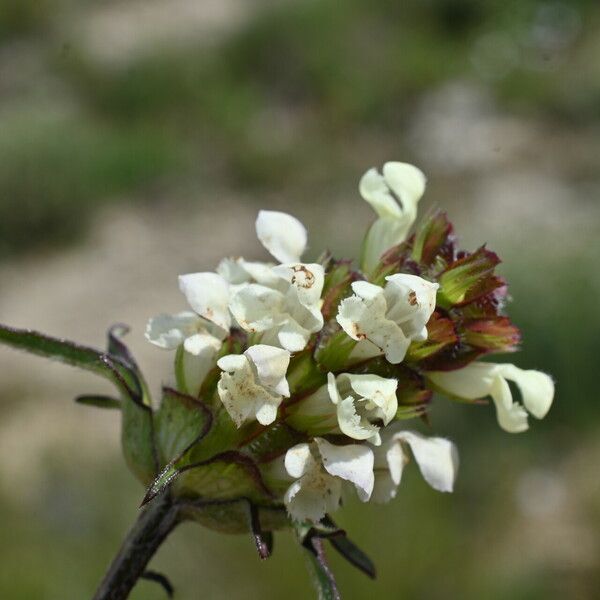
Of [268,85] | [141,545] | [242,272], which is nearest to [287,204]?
[268,85]

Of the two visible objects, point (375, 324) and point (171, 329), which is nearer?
point (375, 324)

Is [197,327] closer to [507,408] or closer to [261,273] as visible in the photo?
[261,273]

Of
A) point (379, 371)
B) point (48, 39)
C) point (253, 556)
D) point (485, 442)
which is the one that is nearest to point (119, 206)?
point (48, 39)

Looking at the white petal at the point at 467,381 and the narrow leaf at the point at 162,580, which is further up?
the white petal at the point at 467,381

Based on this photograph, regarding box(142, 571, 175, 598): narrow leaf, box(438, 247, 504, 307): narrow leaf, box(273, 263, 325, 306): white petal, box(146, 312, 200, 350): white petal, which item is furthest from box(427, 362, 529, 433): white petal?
box(142, 571, 175, 598): narrow leaf

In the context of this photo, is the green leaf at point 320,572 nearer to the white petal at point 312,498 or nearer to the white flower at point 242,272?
the white petal at point 312,498

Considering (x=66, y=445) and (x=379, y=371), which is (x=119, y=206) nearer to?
(x=66, y=445)

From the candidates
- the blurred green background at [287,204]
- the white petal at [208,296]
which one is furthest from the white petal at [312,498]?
the blurred green background at [287,204]
